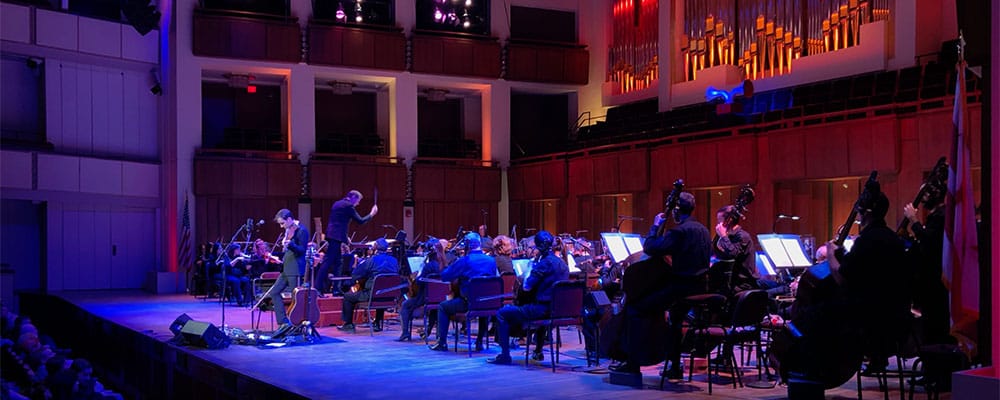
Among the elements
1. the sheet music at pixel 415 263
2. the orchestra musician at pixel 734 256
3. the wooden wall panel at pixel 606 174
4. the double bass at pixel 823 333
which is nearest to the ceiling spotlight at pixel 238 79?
the wooden wall panel at pixel 606 174

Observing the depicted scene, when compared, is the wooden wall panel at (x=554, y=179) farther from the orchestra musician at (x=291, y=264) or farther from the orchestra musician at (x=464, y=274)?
the orchestra musician at (x=464, y=274)

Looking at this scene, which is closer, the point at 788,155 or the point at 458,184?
the point at 788,155

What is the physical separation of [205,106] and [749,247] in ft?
57.1

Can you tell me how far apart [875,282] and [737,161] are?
1126cm

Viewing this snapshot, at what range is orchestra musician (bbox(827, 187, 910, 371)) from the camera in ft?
18.5

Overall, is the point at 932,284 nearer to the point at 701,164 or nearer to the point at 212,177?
the point at 701,164

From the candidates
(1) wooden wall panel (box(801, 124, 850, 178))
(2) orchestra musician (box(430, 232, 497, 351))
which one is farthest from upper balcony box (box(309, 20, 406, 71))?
Answer: (2) orchestra musician (box(430, 232, 497, 351))

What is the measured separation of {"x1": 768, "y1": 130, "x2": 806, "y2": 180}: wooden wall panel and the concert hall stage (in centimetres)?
645

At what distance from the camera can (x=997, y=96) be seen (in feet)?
10.9

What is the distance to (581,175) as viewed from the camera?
20672 mm

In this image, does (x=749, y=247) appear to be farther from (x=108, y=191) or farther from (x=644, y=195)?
(x=108, y=191)

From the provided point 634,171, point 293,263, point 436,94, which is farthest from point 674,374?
point 436,94

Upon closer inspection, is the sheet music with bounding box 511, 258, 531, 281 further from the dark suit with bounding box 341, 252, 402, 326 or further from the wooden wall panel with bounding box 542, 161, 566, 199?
the wooden wall panel with bounding box 542, 161, 566, 199

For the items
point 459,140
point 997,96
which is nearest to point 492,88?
point 459,140
